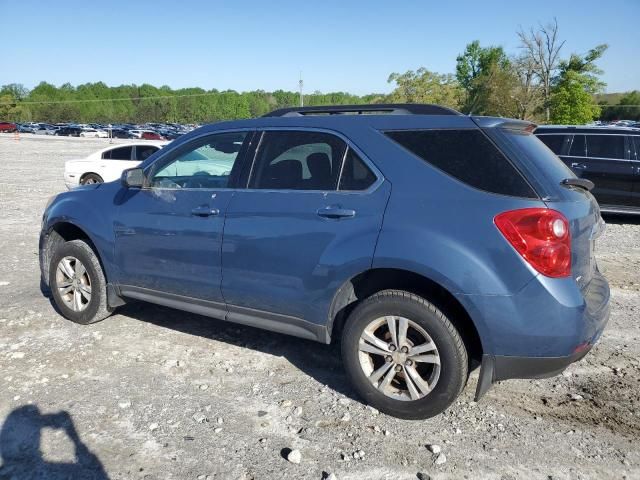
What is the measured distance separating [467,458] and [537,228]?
129cm

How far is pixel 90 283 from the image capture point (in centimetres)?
462

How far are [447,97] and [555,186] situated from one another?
56.9 metres

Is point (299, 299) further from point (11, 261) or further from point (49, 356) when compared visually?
point (11, 261)

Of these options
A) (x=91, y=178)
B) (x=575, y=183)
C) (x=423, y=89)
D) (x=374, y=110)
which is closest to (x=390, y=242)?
(x=374, y=110)

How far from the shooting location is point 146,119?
130 meters

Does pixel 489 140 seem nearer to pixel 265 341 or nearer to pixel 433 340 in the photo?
pixel 433 340

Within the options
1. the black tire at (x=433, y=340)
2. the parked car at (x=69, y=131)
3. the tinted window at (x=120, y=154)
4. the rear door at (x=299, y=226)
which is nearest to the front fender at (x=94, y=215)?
the rear door at (x=299, y=226)

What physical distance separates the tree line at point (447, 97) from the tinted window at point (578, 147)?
2.31 metres

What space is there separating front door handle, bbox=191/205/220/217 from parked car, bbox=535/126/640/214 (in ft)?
25.6

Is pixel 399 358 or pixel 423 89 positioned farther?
pixel 423 89

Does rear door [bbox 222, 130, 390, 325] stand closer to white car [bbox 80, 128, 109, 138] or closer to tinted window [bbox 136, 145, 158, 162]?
tinted window [bbox 136, 145, 158, 162]

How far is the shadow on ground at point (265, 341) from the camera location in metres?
3.91

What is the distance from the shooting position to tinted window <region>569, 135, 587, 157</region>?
10031 mm

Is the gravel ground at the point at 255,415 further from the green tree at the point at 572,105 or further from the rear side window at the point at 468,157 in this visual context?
the green tree at the point at 572,105
